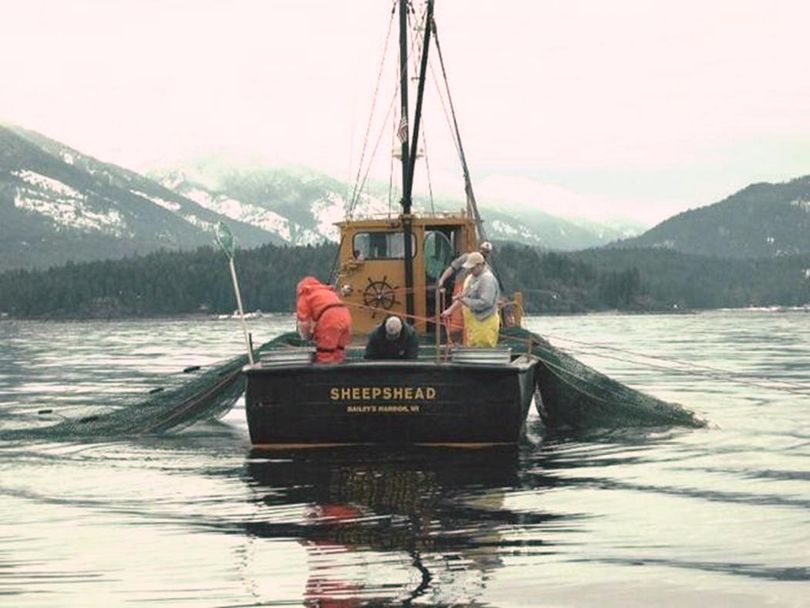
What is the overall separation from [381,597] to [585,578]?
1.69 metres

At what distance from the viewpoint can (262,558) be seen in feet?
40.3

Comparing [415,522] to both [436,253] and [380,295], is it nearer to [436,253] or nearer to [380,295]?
[380,295]

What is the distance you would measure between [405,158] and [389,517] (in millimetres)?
14559

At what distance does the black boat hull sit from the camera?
64.3 feet

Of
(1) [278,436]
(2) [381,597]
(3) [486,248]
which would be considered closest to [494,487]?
(1) [278,436]

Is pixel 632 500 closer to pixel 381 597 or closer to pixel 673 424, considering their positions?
pixel 381 597

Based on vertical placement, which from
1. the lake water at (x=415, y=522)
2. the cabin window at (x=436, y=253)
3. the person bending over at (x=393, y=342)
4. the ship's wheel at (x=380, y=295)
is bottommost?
the lake water at (x=415, y=522)

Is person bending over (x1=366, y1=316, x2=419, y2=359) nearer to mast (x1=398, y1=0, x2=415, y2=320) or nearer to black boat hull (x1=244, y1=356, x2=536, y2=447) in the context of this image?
black boat hull (x1=244, y1=356, x2=536, y2=447)

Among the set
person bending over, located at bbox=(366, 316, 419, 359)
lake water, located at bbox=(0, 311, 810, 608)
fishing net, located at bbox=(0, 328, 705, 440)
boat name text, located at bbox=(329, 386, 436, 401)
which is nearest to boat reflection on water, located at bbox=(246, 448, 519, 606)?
lake water, located at bbox=(0, 311, 810, 608)

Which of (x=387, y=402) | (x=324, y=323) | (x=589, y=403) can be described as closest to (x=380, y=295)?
(x=589, y=403)

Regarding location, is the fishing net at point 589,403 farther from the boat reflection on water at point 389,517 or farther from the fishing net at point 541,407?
the boat reflection on water at point 389,517

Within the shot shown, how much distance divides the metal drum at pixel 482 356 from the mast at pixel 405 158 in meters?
5.93

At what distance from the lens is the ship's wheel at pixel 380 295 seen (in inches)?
1069

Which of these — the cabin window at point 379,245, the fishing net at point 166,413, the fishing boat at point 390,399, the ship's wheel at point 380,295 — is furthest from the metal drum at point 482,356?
the cabin window at point 379,245
